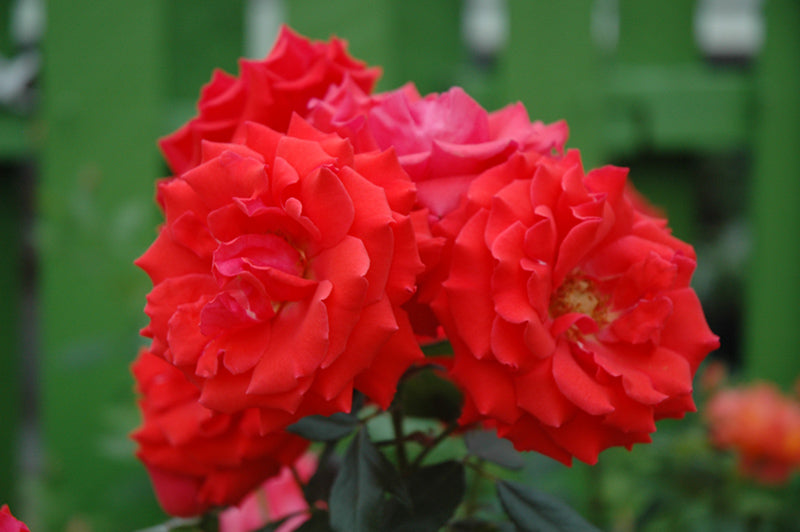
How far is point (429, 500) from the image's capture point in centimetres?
58

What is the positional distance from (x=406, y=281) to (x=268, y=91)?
225 mm

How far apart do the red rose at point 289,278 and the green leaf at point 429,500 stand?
130mm

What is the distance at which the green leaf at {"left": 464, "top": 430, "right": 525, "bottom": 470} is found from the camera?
63 cm

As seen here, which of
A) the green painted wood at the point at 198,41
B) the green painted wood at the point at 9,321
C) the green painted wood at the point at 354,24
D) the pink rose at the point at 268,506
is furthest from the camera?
the green painted wood at the point at 9,321

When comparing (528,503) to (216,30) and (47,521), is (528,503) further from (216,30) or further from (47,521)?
(216,30)

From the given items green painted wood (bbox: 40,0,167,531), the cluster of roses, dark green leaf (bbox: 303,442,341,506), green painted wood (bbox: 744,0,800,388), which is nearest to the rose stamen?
the cluster of roses

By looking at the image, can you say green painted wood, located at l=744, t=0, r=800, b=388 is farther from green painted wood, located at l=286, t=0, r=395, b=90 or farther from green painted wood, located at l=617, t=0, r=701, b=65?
green painted wood, located at l=286, t=0, r=395, b=90

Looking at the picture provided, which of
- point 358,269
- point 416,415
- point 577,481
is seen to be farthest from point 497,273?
point 577,481

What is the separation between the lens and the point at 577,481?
61.0 inches

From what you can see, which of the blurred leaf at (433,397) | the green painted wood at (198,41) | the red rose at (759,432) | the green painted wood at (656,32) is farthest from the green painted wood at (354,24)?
→ the blurred leaf at (433,397)

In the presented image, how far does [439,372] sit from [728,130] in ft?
4.36

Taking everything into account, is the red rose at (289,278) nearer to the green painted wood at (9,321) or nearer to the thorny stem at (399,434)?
the thorny stem at (399,434)

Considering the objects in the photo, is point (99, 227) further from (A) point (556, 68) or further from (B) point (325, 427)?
(B) point (325, 427)

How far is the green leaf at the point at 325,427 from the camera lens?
57 cm
